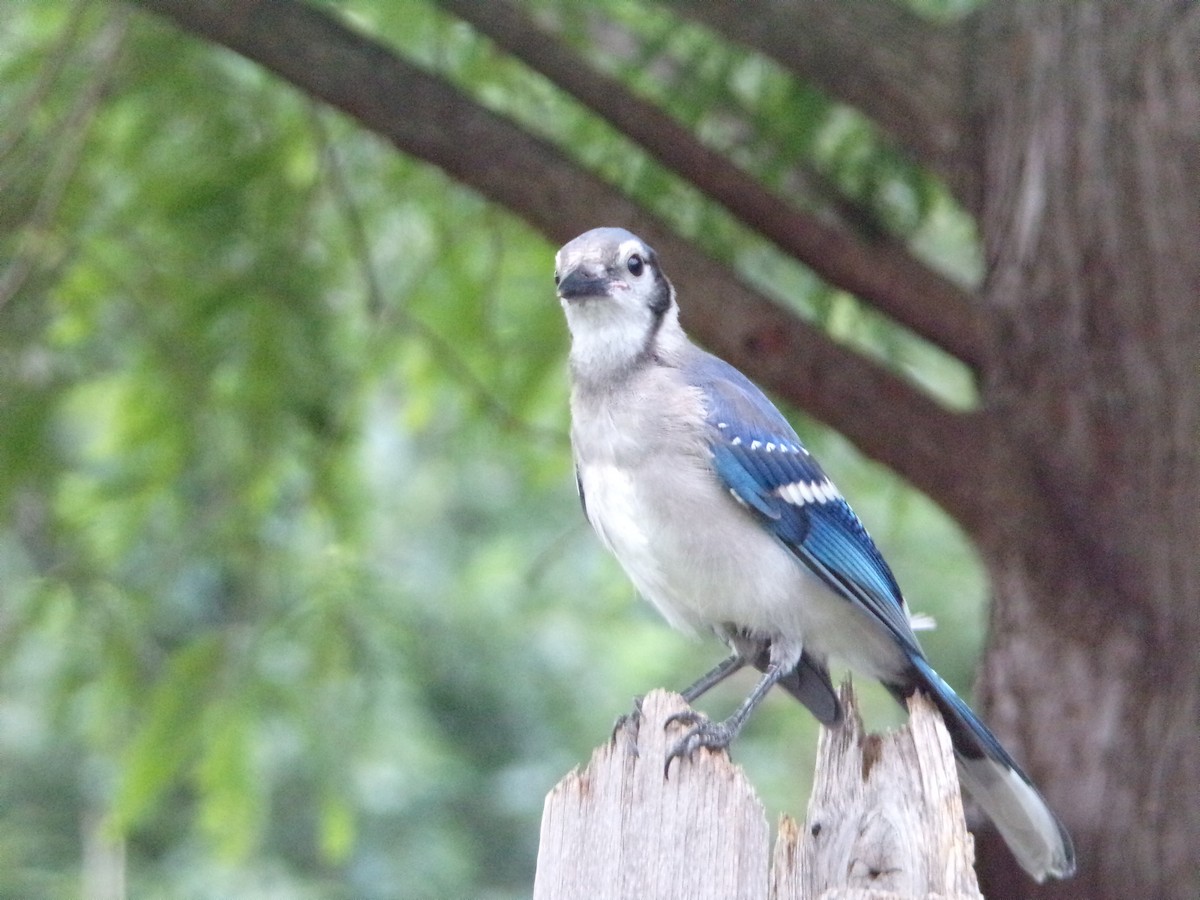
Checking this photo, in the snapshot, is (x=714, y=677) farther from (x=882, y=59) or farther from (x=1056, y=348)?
(x=882, y=59)

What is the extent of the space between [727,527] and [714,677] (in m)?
0.23

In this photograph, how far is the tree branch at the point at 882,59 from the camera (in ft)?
9.06

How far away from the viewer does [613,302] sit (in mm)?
2318

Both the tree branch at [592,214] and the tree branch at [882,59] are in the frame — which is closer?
the tree branch at [592,214]

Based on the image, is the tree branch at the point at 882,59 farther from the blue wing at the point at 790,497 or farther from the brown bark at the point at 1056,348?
the blue wing at the point at 790,497

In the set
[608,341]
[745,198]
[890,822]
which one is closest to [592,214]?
[745,198]

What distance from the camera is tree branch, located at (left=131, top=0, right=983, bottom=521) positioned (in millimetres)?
2617

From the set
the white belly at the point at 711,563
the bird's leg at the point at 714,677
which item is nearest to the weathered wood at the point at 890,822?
the bird's leg at the point at 714,677

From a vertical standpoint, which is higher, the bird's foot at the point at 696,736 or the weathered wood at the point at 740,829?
the bird's foot at the point at 696,736

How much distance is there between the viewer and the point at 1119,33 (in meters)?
2.83

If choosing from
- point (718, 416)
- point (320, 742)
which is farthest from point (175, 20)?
point (320, 742)

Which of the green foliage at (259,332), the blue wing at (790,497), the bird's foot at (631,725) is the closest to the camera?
the bird's foot at (631,725)

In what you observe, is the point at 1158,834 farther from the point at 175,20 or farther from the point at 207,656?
the point at 175,20

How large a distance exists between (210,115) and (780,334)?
4.13 ft
